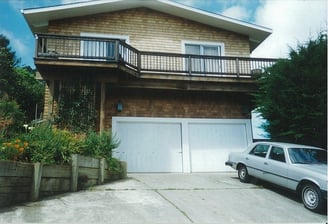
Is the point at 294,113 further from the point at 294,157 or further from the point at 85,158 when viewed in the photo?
the point at 85,158

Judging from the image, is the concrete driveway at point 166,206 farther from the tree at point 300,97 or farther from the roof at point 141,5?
the roof at point 141,5

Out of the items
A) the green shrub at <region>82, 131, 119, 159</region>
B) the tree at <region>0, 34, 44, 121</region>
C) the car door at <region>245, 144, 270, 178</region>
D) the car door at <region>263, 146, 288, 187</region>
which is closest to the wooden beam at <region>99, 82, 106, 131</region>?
the green shrub at <region>82, 131, 119, 159</region>

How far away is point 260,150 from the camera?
8344 mm

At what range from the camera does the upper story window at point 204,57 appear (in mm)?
11737

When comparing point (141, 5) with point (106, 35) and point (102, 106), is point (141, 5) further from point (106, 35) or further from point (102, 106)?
point (102, 106)

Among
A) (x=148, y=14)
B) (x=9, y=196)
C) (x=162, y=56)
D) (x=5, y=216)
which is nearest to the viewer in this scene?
(x=5, y=216)

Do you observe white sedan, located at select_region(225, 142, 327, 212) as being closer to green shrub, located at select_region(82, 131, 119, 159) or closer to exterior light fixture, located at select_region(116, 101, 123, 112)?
green shrub, located at select_region(82, 131, 119, 159)

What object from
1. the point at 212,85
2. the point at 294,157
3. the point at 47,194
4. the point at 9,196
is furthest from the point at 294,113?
the point at 9,196

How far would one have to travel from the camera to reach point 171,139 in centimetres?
1151

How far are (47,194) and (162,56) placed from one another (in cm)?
710

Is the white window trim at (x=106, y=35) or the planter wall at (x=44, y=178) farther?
the white window trim at (x=106, y=35)

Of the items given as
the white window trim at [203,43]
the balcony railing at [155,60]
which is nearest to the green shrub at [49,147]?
the balcony railing at [155,60]

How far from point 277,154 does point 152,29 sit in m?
7.89

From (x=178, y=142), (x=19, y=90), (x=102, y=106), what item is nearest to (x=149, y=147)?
(x=178, y=142)
